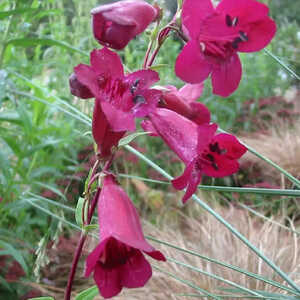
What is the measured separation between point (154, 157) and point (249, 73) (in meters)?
1.65

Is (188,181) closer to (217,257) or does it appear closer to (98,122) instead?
(98,122)

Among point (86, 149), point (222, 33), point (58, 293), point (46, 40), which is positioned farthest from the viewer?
point (86, 149)

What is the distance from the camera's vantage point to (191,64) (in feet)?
1.92

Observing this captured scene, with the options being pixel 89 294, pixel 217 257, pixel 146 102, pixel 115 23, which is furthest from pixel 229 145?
pixel 217 257

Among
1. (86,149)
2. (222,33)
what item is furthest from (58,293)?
(222,33)

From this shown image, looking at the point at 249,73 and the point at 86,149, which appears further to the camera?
the point at 249,73

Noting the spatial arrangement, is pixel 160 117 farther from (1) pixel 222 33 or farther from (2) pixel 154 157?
(2) pixel 154 157

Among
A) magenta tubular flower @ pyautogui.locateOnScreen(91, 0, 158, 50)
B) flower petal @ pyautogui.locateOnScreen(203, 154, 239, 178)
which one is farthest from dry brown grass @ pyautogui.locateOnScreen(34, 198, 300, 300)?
magenta tubular flower @ pyautogui.locateOnScreen(91, 0, 158, 50)

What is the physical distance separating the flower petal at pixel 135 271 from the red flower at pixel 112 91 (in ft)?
0.54

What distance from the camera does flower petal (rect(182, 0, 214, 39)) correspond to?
0.58m

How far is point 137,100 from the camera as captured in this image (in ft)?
2.03

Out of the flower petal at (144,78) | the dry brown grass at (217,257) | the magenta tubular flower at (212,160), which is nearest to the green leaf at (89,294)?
the magenta tubular flower at (212,160)

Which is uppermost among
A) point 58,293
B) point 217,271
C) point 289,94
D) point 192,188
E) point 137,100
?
point 137,100

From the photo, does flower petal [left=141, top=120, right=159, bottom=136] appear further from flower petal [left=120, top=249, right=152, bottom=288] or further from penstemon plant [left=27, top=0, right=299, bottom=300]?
flower petal [left=120, top=249, right=152, bottom=288]
